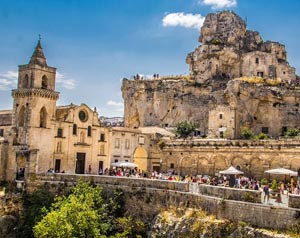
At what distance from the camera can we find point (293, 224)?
21562 mm

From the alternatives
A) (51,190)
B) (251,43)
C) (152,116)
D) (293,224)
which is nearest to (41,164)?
(51,190)

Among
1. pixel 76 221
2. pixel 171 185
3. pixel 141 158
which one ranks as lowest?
pixel 76 221

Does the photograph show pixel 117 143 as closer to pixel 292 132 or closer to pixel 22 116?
pixel 22 116

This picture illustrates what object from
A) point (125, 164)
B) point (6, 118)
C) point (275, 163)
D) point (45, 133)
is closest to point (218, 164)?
point (275, 163)

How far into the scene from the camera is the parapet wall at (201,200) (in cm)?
2241

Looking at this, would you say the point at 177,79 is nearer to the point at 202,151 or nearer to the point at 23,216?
the point at 202,151

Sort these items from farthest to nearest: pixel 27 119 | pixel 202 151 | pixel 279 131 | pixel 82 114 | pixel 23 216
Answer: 1. pixel 279 131
2. pixel 202 151
3. pixel 82 114
4. pixel 27 119
5. pixel 23 216

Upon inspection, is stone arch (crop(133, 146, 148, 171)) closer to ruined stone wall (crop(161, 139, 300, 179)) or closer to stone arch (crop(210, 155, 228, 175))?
ruined stone wall (crop(161, 139, 300, 179))

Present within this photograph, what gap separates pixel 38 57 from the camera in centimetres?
4469

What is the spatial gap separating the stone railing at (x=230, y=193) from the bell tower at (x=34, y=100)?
1919 cm

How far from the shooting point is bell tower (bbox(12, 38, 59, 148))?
139 ft

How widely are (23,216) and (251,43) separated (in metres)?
56.5

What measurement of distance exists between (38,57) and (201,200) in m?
24.9

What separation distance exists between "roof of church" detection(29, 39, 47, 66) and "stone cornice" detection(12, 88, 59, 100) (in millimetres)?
3000
